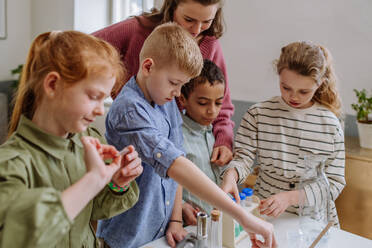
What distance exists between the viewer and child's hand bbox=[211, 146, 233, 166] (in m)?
1.31

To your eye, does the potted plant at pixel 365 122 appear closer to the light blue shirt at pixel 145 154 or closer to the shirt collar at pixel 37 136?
the light blue shirt at pixel 145 154

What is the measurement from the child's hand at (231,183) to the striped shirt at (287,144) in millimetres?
36

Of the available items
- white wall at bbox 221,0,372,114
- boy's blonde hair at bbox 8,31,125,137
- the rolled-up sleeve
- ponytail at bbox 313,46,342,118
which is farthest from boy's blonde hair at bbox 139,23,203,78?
white wall at bbox 221,0,372,114

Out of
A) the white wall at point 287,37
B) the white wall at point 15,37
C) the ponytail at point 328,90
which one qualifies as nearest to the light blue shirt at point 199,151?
the ponytail at point 328,90

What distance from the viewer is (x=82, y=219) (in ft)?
2.58

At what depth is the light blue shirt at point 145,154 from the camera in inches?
33.2

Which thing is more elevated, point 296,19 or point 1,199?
point 296,19

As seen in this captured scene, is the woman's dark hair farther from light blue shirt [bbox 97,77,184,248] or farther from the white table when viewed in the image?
the white table

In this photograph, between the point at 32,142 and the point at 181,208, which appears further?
the point at 181,208

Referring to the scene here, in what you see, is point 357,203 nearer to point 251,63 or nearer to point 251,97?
point 251,97

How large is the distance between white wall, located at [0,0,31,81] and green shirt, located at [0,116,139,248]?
2.80m

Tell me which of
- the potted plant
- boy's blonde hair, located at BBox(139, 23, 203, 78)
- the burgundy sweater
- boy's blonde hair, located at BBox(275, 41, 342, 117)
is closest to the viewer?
boy's blonde hair, located at BBox(139, 23, 203, 78)

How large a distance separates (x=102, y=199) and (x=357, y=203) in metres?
1.47

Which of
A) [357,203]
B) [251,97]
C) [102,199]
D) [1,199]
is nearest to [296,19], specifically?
[251,97]
